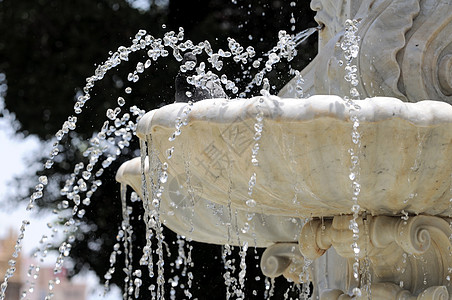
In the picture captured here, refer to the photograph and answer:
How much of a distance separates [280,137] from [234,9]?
6.08 m

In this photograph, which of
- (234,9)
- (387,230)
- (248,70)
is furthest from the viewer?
(234,9)

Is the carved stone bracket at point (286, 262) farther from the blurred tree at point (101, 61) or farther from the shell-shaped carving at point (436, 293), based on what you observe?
the blurred tree at point (101, 61)

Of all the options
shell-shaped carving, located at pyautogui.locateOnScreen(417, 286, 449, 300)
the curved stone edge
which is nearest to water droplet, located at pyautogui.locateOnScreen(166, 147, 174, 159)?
the curved stone edge

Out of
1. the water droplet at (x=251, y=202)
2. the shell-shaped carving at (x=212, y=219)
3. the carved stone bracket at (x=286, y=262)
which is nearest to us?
the water droplet at (x=251, y=202)

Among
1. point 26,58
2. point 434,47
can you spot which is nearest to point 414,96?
point 434,47

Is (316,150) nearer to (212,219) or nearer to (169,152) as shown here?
(169,152)

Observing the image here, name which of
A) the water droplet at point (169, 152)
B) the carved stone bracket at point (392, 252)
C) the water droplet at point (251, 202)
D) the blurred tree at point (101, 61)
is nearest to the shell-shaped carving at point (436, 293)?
the carved stone bracket at point (392, 252)

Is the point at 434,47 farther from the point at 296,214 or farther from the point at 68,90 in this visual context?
the point at 68,90

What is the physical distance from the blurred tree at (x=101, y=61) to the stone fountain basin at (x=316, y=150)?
4.75 meters

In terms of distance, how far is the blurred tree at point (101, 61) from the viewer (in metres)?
8.78

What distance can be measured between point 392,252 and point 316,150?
0.75m

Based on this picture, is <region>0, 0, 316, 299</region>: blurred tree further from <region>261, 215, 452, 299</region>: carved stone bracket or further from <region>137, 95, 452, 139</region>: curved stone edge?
<region>137, 95, 452, 139</region>: curved stone edge

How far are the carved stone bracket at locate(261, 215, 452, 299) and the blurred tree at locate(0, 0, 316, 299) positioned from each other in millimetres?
4328

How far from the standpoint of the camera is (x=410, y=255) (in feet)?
13.0
